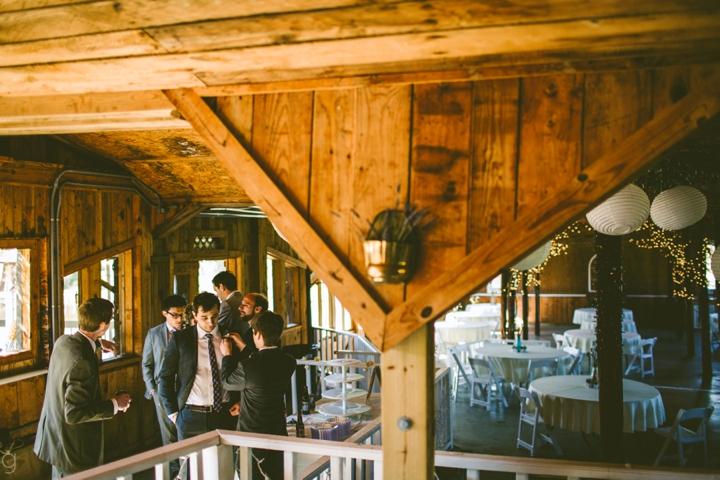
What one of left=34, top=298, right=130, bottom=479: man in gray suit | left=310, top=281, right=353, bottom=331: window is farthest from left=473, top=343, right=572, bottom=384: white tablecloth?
left=34, top=298, right=130, bottom=479: man in gray suit

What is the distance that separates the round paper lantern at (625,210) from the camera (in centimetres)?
339

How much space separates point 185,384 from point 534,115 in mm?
3162

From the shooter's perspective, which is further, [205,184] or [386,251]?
[205,184]

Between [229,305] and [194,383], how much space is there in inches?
50.8

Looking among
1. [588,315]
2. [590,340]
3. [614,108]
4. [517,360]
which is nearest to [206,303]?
[614,108]

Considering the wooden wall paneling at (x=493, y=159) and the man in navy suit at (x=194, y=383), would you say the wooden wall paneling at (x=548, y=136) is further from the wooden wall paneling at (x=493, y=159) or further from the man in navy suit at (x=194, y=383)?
the man in navy suit at (x=194, y=383)

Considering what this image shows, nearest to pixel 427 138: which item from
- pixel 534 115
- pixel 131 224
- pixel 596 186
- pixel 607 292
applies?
pixel 534 115

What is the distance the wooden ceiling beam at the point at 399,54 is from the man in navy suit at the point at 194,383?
2149 mm

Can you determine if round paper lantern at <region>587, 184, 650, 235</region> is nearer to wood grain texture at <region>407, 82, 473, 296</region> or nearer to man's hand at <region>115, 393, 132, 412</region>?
wood grain texture at <region>407, 82, 473, 296</region>

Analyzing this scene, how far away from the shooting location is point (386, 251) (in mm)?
1783

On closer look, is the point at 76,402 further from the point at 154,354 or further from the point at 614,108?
the point at 614,108

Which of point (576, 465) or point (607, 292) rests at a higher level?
point (607, 292)

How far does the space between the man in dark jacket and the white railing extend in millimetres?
595

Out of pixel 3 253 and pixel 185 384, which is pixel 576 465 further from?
pixel 3 253
